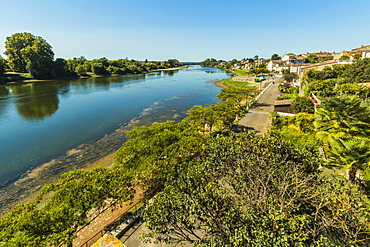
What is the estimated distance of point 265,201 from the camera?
719cm

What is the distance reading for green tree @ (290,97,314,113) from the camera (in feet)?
95.2

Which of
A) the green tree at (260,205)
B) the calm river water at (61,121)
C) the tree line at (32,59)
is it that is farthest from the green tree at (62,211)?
the tree line at (32,59)

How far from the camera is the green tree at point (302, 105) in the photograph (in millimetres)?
29016

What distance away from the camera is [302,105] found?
29.3 m

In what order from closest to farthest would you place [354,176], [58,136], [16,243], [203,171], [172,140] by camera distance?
[16,243] < [203,171] < [354,176] < [172,140] < [58,136]

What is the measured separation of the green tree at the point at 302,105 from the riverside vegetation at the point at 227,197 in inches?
662

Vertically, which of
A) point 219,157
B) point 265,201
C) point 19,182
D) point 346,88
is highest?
point 346,88

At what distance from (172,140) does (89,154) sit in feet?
49.2

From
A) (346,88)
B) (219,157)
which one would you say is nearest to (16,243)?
(219,157)

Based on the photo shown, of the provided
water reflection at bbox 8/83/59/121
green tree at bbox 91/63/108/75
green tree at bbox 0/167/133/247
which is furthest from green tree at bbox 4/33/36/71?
green tree at bbox 0/167/133/247

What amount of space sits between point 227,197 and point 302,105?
28.6 m

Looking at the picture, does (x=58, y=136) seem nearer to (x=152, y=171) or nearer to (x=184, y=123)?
(x=184, y=123)

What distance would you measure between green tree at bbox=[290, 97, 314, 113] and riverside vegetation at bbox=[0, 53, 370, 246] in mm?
16809

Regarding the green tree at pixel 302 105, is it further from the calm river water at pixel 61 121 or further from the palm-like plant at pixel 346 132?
the calm river water at pixel 61 121
